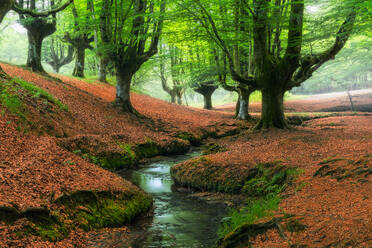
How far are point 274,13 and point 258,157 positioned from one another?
6.20 meters

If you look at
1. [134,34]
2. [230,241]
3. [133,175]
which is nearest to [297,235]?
[230,241]

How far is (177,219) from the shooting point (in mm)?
5664

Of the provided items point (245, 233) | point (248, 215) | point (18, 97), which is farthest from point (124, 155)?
point (245, 233)

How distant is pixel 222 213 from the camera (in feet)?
19.3

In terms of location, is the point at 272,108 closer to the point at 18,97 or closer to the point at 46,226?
the point at 18,97

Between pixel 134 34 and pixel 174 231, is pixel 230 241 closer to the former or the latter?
pixel 174 231

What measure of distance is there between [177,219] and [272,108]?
8837 millimetres

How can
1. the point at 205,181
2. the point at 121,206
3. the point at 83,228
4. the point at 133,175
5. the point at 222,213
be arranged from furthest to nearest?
the point at 133,175 → the point at 205,181 → the point at 222,213 → the point at 121,206 → the point at 83,228

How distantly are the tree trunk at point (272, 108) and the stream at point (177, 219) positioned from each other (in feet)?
21.5

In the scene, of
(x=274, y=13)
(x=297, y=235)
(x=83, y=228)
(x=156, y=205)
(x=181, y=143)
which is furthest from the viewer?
(x=181, y=143)

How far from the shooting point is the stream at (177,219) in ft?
15.3

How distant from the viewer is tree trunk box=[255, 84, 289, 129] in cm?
1291

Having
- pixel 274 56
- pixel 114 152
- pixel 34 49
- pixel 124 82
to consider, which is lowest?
pixel 114 152

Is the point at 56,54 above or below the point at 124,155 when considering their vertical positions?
above
